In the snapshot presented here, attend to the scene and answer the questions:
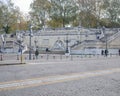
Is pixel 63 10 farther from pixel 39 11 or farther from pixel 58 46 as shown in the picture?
pixel 58 46

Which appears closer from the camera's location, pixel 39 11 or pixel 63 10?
pixel 63 10

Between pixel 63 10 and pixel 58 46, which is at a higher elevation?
pixel 63 10

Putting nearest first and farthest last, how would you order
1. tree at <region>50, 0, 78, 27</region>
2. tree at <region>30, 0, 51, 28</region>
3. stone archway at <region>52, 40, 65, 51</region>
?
stone archway at <region>52, 40, 65, 51</region>
tree at <region>50, 0, 78, 27</region>
tree at <region>30, 0, 51, 28</region>

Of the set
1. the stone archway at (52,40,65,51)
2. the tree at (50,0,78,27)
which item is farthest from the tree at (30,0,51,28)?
the stone archway at (52,40,65,51)

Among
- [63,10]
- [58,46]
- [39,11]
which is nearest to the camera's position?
[58,46]

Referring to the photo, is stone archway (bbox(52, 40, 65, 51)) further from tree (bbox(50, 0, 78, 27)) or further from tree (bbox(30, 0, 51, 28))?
tree (bbox(30, 0, 51, 28))

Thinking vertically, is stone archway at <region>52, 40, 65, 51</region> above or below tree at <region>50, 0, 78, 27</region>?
below

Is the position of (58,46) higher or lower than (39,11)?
lower

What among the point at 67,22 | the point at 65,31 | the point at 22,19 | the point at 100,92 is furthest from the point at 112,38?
the point at 100,92

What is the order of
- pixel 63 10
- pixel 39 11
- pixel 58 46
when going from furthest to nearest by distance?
pixel 39 11 < pixel 63 10 < pixel 58 46

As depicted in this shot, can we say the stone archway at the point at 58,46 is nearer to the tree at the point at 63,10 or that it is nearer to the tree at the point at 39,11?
the tree at the point at 63,10

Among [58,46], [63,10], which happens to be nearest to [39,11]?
[63,10]

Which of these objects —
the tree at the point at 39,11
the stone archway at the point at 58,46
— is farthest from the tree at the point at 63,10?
the stone archway at the point at 58,46

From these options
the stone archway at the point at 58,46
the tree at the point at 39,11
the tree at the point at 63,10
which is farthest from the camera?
the tree at the point at 39,11
